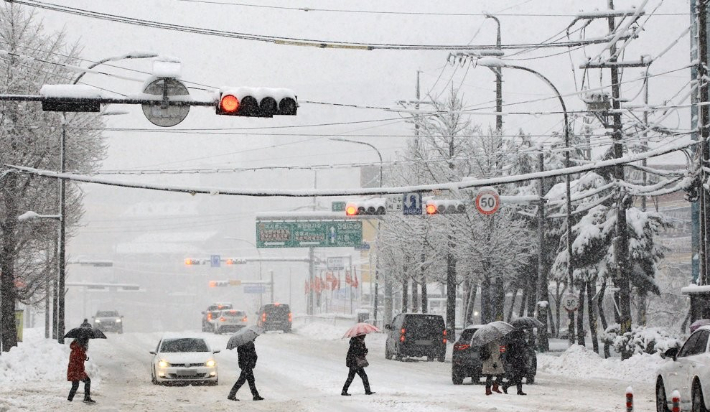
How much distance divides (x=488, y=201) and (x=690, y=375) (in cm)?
2101

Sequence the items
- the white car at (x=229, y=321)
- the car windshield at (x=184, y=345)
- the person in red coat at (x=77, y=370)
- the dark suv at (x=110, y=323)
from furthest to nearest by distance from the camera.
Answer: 1. the dark suv at (x=110, y=323)
2. the white car at (x=229, y=321)
3. the car windshield at (x=184, y=345)
4. the person in red coat at (x=77, y=370)

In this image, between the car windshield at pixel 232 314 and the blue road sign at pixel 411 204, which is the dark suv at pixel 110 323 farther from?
the blue road sign at pixel 411 204

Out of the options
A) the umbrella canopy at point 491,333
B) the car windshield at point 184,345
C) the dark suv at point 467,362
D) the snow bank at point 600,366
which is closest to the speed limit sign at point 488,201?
the snow bank at point 600,366

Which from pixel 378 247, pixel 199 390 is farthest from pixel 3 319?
pixel 378 247

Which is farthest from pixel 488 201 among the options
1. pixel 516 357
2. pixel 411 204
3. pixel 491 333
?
pixel 491 333

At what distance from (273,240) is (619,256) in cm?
3393

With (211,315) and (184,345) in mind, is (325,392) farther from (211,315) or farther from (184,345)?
(211,315)

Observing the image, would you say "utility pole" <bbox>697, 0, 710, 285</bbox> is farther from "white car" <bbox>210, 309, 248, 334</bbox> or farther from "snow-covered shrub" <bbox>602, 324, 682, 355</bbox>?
"white car" <bbox>210, 309, 248, 334</bbox>

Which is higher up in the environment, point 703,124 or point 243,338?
point 703,124

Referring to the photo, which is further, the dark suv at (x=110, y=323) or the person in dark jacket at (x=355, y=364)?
the dark suv at (x=110, y=323)

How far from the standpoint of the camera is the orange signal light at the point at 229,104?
50.3 ft

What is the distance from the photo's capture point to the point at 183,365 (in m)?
27.8

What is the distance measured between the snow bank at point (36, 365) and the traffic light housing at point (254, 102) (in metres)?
15.2

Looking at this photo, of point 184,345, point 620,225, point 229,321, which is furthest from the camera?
point 229,321
